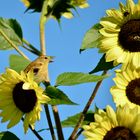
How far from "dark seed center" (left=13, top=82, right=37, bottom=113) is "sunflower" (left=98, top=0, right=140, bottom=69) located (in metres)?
0.24

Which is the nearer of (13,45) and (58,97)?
(58,97)

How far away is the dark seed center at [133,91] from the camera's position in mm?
1499

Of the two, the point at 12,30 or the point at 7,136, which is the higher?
the point at 12,30

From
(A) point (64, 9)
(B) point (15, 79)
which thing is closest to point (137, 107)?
(B) point (15, 79)

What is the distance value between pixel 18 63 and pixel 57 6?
0.37 meters

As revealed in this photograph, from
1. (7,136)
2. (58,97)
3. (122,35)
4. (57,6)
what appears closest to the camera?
(58,97)

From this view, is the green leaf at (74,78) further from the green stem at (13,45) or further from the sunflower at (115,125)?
the green stem at (13,45)

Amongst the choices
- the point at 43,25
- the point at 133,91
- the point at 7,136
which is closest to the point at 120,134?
the point at 133,91

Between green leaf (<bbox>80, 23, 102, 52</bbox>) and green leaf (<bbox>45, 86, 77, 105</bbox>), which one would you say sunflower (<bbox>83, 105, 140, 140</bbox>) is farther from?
green leaf (<bbox>80, 23, 102, 52</bbox>)

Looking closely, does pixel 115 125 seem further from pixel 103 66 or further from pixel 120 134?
pixel 103 66

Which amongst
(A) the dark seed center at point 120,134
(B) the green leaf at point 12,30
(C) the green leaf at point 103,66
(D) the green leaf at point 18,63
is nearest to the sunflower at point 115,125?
(A) the dark seed center at point 120,134

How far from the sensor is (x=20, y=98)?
62.9 inches

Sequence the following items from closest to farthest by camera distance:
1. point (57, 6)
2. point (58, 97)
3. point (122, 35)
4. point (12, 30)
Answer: point (58, 97) < point (122, 35) < point (12, 30) < point (57, 6)

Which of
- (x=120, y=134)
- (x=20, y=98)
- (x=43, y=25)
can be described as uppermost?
(x=43, y=25)
